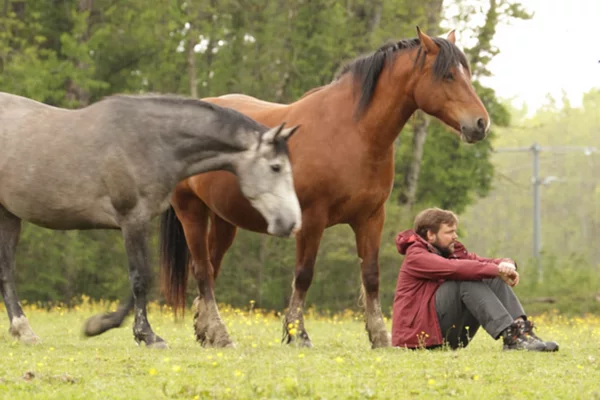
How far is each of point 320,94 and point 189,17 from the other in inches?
794

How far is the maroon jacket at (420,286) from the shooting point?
28.7 feet

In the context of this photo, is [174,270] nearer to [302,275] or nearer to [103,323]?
[302,275]

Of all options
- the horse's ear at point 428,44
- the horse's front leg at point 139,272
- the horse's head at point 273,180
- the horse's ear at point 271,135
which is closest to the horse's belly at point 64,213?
the horse's front leg at point 139,272

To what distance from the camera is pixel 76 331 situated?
13.3m

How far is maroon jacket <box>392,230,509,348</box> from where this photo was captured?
28.7ft

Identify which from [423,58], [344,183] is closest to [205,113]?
[344,183]

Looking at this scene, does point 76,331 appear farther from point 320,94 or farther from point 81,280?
point 81,280

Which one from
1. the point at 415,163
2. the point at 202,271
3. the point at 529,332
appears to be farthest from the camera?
the point at 415,163

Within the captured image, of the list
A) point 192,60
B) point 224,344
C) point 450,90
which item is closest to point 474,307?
point 450,90

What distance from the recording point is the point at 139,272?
9.26 metres

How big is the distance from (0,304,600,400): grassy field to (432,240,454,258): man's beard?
0.82 meters

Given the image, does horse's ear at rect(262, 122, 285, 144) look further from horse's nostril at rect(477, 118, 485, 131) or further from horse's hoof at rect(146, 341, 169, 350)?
horse's hoof at rect(146, 341, 169, 350)

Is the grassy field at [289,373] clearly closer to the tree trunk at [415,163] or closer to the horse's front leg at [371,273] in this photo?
the horse's front leg at [371,273]

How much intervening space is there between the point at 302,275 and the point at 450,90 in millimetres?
2158
